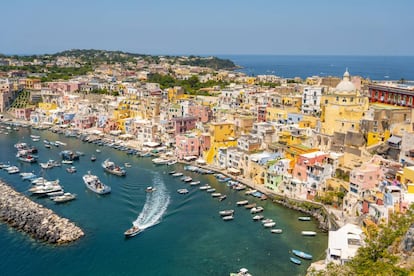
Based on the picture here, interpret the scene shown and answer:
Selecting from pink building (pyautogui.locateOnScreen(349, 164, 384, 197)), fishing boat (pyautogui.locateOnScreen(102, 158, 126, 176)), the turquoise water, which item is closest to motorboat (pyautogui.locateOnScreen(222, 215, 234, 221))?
the turquoise water

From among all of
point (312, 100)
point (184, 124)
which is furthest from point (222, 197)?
point (184, 124)

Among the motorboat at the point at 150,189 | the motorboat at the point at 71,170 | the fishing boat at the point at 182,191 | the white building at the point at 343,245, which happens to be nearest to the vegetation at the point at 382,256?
the white building at the point at 343,245

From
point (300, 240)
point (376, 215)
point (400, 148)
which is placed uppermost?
point (400, 148)

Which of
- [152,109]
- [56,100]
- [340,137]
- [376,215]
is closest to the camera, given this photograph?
[376,215]

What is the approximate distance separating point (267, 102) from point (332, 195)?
21516 millimetres

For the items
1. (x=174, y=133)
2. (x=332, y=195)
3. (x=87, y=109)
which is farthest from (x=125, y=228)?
(x=87, y=109)

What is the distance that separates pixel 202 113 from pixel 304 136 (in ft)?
52.6

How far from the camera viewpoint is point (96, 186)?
1257 inches

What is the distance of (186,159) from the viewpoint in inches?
1570

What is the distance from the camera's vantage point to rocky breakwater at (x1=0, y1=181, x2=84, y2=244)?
24141 millimetres

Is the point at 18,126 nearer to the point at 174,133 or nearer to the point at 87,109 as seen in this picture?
the point at 87,109

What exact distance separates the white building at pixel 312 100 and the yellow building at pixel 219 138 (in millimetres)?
7517

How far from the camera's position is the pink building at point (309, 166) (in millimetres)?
28981

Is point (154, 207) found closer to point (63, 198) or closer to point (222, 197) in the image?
point (222, 197)
